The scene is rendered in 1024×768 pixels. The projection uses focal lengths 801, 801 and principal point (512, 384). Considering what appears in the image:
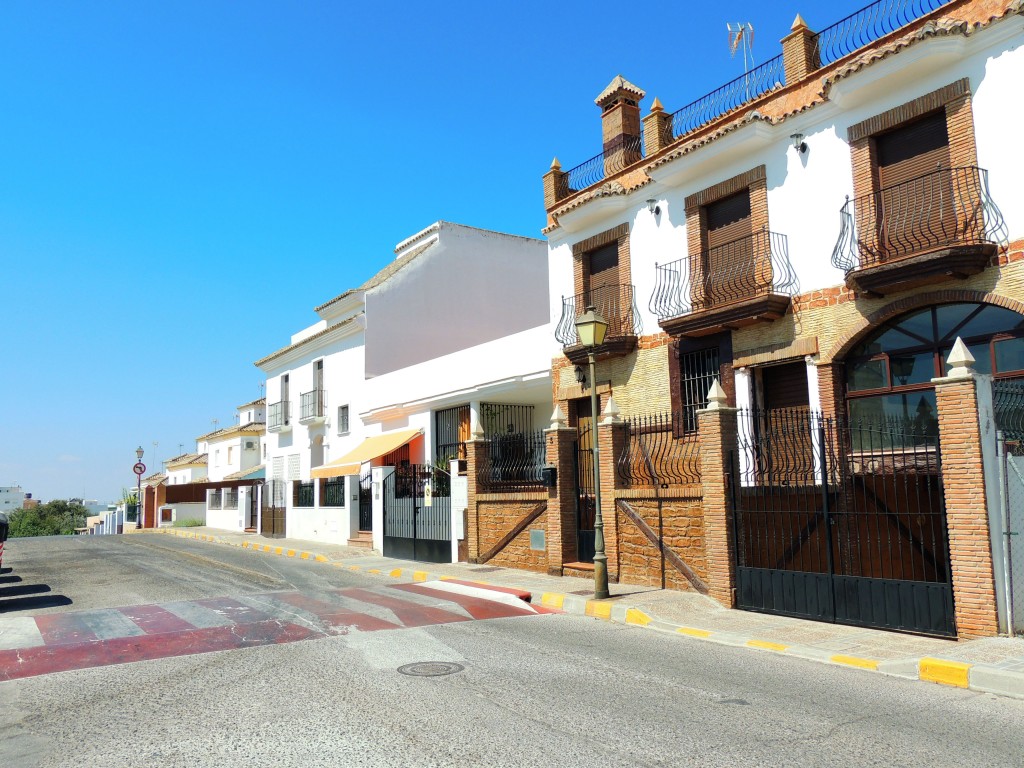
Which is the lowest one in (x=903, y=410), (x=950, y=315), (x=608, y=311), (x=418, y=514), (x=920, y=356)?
(x=418, y=514)

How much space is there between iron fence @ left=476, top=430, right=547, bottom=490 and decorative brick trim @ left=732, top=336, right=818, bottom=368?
417 centimetres

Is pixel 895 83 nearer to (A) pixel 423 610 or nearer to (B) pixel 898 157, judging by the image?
(B) pixel 898 157

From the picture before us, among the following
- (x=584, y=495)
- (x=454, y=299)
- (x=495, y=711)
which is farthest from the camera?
(x=454, y=299)

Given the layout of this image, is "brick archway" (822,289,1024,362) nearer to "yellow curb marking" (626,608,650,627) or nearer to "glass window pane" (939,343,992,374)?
"glass window pane" (939,343,992,374)

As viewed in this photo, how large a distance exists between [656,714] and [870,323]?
30.7 ft

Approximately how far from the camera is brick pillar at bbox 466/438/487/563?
17797 millimetres

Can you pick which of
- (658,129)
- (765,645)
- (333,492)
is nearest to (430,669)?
(765,645)

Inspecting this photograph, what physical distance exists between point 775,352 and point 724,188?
351cm

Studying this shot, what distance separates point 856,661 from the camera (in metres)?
7.94

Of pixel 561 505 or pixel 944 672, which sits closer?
pixel 944 672

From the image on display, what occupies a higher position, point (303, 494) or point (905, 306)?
point (905, 306)

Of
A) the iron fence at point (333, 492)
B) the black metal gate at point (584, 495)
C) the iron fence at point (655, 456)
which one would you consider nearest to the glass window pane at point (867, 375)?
the iron fence at point (655, 456)

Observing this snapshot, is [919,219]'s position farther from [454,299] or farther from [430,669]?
[454,299]

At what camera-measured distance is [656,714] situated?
595 centimetres
